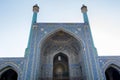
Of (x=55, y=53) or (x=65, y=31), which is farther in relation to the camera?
(x=55, y=53)

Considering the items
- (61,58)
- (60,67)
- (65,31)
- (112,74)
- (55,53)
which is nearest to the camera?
(112,74)

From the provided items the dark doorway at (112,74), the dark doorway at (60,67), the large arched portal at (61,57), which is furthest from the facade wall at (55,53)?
the dark doorway at (112,74)

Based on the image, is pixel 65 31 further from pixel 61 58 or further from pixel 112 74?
pixel 112 74

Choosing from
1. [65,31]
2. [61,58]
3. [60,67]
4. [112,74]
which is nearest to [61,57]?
[61,58]

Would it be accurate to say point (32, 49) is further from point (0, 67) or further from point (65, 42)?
point (65, 42)

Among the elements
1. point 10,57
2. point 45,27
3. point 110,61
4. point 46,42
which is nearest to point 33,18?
point 45,27

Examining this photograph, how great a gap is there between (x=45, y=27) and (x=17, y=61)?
3987mm

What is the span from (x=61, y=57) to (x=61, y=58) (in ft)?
0.34

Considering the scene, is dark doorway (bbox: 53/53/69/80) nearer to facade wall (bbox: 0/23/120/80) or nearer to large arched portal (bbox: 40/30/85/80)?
large arched portal (bbox: 40/30/85/80)

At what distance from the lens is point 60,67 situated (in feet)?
42.1

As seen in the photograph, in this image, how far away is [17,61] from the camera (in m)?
10.2

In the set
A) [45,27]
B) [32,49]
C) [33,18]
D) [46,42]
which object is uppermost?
[33,18]

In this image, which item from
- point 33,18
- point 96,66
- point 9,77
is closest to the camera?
point 96,66

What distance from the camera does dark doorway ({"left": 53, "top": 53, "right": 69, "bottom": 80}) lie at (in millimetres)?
11990
